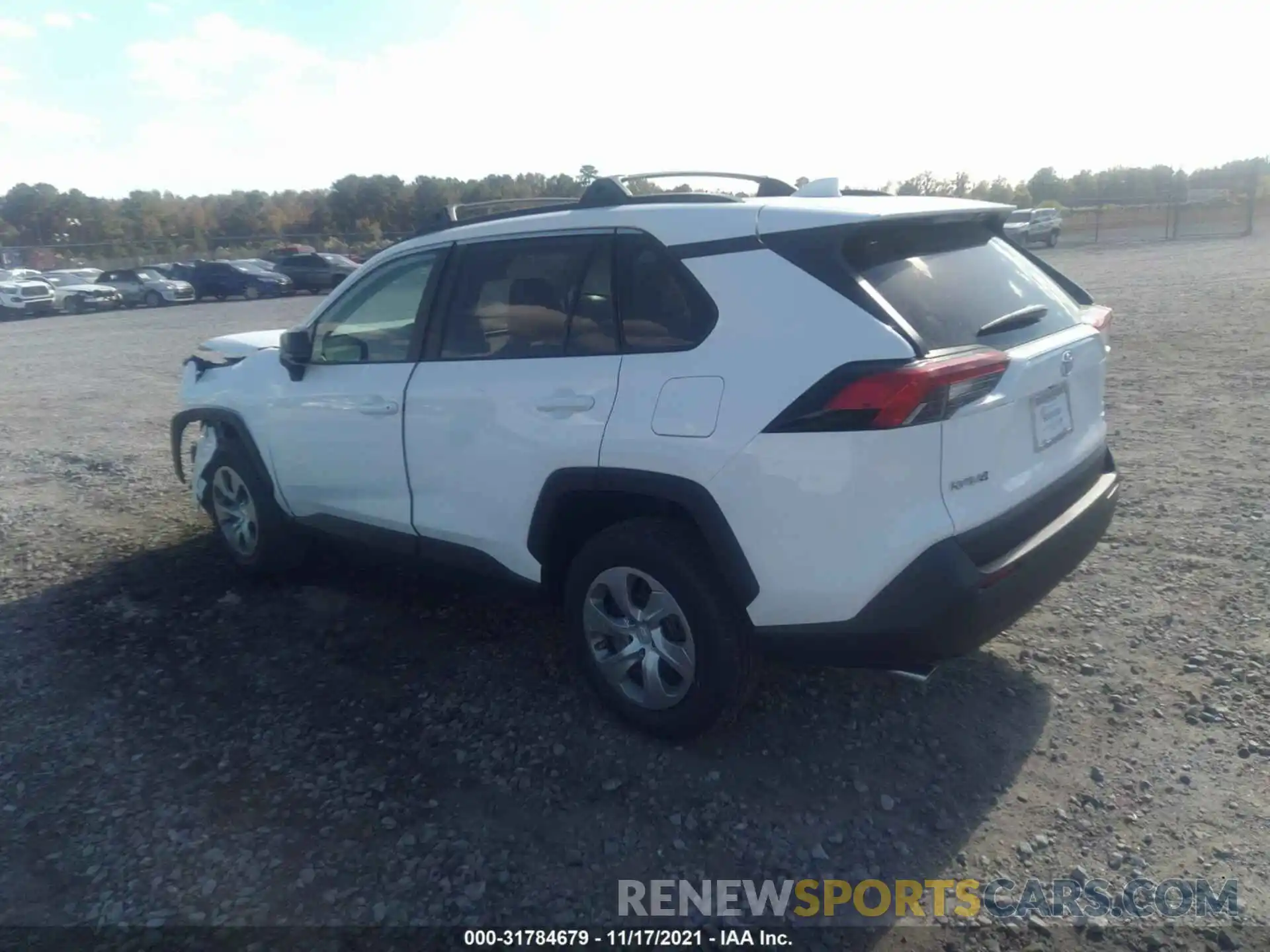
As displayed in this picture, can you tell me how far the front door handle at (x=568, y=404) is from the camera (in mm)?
3654

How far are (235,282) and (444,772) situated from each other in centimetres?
3444

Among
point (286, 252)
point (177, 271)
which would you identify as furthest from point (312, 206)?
point (177, 271)

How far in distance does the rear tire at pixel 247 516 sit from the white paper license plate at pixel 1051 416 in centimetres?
368

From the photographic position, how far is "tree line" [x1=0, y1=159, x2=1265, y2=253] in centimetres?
5566

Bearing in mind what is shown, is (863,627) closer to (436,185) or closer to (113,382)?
(113,382)

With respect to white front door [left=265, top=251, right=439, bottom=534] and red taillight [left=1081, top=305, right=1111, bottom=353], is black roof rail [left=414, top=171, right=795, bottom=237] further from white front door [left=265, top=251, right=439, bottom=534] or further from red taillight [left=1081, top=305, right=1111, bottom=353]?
red taillight [left=1081, top=305, right=1111, bottom=353]

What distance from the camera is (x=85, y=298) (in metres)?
33.8

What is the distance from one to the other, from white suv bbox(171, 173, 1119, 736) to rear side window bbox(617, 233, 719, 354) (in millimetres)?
11

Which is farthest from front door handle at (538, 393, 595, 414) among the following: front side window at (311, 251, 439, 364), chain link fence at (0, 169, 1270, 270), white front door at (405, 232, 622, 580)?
chain link fence at (0, 169, 1270, 270)

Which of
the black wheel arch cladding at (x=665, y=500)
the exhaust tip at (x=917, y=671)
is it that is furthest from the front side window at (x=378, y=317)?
the exhaust tip at (x=917, y=671)

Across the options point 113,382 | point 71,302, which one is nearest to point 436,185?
point 71,302

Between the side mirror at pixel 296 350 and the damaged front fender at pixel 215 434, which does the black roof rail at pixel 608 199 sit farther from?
the damaged front fender at pixel 215 434

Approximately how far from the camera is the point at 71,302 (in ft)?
110

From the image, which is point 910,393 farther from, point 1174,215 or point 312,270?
point 1174,215
